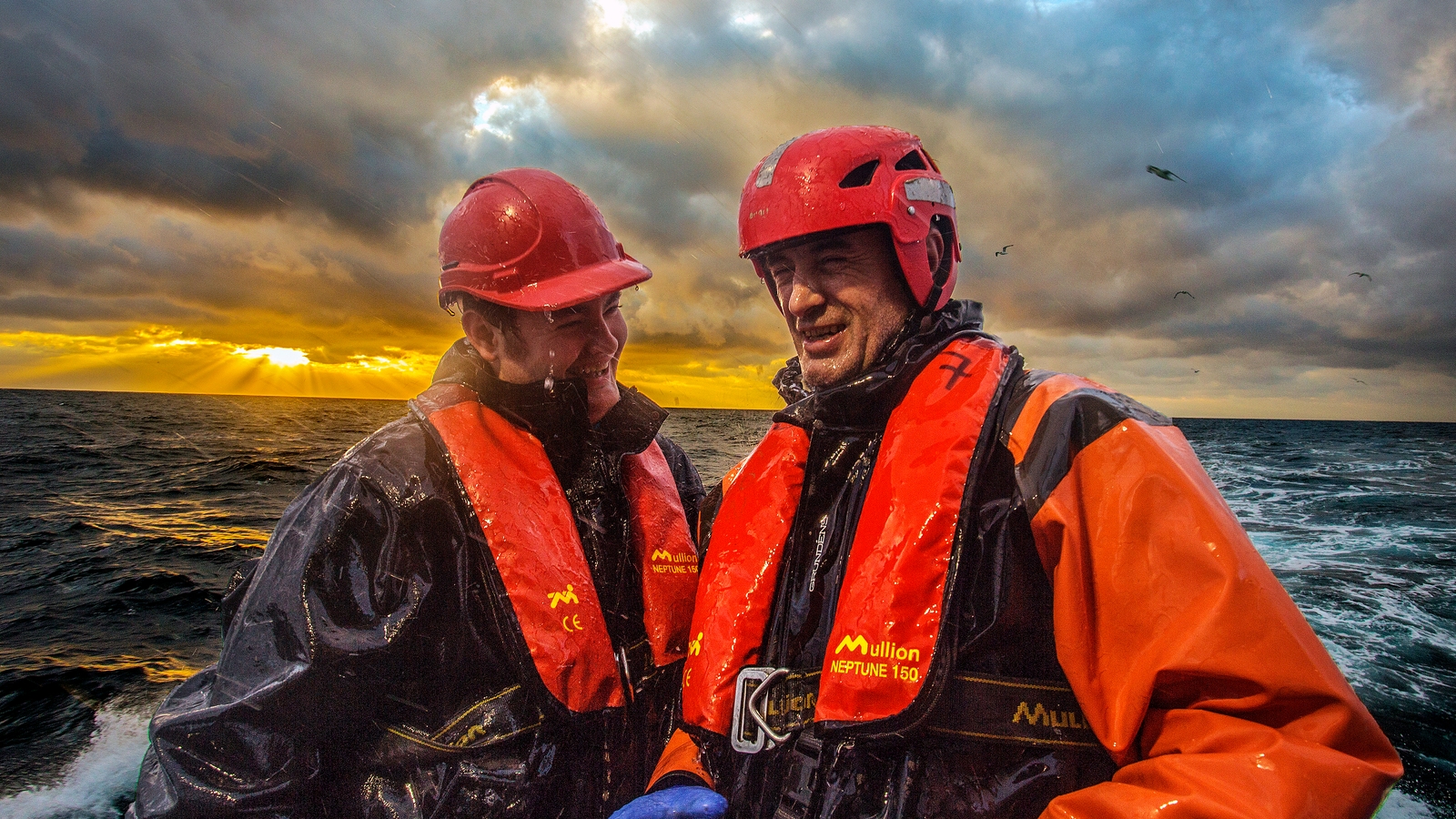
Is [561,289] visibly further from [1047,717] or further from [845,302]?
[1047,717]

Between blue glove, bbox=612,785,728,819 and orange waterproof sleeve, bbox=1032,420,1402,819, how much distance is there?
0.87 meters

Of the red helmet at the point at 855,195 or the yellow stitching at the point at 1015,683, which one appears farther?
the red helmet at the point at 855,195

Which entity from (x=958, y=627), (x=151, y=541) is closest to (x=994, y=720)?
(x=958, y=627)

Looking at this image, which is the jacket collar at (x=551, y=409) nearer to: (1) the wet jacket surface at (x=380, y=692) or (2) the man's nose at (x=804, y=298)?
(1) the wet jacket surface at (x=380, y=692)

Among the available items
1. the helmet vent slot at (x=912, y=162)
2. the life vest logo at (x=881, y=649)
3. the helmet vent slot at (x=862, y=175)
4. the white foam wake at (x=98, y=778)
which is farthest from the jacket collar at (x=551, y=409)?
the white foam wake at (x=98, y=778)

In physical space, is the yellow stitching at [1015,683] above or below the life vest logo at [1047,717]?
above

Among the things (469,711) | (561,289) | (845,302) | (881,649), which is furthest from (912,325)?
(469,711)

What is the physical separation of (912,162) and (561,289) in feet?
5.45

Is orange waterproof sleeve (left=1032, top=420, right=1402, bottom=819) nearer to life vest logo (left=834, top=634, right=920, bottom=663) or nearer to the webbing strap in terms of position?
the webbing strap

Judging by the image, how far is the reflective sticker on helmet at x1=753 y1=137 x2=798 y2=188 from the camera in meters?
2.67

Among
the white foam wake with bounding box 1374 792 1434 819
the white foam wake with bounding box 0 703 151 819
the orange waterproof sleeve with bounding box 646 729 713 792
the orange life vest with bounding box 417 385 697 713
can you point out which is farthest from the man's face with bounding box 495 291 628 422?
the white foam wake with bounding box 1374 792 1434 819

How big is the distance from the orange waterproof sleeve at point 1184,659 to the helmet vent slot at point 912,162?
1.49 m

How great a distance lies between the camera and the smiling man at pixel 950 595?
140 cm

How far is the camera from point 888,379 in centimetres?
237
